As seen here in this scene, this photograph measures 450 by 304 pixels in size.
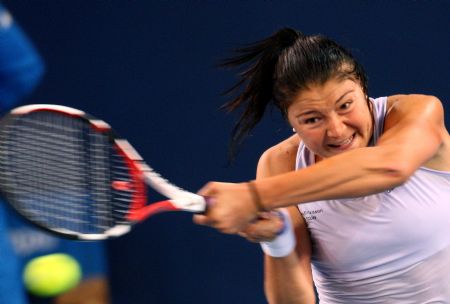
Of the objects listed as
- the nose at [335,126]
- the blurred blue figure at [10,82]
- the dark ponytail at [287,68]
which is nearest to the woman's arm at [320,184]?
the nose at [335,126]

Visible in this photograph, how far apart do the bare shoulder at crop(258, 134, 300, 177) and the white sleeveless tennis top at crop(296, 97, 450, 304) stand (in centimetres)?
3

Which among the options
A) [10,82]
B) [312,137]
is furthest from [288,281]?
[10,82]

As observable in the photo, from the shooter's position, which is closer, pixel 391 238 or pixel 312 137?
pixel 312 137

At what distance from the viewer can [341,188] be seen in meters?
1.53

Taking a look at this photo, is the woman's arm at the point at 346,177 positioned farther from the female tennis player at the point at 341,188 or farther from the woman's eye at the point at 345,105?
the woman's eye at the point at 345,105

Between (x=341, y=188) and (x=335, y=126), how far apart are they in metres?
0.16

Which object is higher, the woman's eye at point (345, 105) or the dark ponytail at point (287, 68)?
the dark ponytail at point (287, 68)

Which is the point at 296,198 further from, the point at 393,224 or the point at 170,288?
the point at 170,288

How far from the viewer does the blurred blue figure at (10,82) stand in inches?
56.9

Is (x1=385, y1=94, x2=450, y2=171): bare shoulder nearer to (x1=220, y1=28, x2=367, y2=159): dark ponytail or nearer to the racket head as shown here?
(x1=220, y1=28, x2=367, y2=159): dark ponytail

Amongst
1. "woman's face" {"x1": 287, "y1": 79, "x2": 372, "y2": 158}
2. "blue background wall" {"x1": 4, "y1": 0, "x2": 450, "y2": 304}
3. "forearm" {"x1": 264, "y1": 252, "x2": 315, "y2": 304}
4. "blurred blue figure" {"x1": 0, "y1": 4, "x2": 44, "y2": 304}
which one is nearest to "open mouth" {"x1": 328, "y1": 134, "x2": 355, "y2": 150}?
"woman's face" {"x1": 287, "y1": 79, "x2": 372, "y2": 158}

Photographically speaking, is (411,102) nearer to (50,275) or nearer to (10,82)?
(10,82)

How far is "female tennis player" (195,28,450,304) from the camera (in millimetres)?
1526

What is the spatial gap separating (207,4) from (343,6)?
0.41 m
